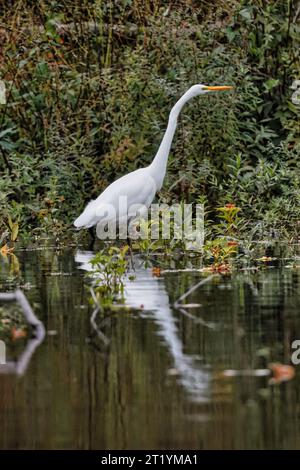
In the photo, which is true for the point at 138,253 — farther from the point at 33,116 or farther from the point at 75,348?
the point at 75,348

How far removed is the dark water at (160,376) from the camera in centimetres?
453

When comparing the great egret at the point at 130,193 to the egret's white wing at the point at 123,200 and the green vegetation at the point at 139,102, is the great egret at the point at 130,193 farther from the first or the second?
the green vegetation at the point at 139,102

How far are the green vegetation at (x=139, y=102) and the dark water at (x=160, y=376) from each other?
14.5ft

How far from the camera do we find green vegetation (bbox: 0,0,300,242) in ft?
41.7

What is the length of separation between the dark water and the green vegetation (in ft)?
14.5

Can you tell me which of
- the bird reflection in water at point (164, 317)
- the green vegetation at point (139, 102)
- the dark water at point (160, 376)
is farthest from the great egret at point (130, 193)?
the dark water at point (160, 376)

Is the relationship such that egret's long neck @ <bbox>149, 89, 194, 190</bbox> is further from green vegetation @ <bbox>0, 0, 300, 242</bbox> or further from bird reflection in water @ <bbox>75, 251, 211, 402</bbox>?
bird reflection in water @ <bbox>75, 251, 211, 402</bbox>

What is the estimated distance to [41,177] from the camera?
1319 centimetres

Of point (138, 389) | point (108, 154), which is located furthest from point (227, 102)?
point (138, 389)
